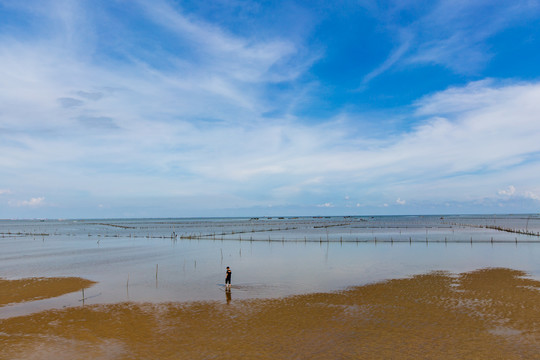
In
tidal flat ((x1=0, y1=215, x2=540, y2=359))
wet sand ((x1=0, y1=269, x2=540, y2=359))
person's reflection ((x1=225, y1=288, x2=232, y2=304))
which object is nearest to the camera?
wet sand ((x1=0, y1=269, x2=540, y2=359))

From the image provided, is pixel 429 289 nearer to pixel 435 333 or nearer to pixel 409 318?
pixel 409 318

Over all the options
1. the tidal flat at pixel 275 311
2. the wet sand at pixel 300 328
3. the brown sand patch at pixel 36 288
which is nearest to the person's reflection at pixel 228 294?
the tidal flat at pixel 275 311

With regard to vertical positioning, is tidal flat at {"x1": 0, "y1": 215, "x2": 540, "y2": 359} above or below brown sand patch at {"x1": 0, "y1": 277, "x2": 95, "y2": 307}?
below

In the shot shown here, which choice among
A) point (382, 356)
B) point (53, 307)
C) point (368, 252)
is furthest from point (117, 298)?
point (368, 252)

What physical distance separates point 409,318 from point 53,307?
82.2 feet

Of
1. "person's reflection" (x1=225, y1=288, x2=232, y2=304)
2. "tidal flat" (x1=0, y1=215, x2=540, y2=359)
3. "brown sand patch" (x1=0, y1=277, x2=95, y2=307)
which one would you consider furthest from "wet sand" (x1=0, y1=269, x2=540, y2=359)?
"brown sand patch" (x1=0, y1=277, x2=95, y2=307)

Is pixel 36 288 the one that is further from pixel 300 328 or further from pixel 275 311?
pixel 300 328

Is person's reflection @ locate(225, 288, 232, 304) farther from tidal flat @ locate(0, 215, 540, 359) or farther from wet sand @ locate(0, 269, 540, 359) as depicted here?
wet sand @ locate(0, 269, 540, 359)

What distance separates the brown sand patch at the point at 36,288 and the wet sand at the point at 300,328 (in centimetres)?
622

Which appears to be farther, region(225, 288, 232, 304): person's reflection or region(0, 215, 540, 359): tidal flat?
region(225, 288, 232, 304): person's reflection

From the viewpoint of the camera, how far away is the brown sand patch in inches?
1129

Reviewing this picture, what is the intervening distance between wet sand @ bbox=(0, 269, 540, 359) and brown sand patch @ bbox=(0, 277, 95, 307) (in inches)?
245

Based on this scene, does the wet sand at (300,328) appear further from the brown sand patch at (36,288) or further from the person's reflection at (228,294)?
the brown sand patch at (36,288)

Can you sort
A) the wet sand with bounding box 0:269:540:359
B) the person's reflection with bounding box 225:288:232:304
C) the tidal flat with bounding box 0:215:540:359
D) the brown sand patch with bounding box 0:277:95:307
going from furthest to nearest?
the brown sand patch with bounding box 0:277:95:307, the person's reflection with bounding box 225:288:232:304, the tidal flat with bounding box 0:215:540:359, the wet sand with bounding box 0:269:540:359
